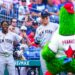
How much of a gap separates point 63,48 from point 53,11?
3.87 metres

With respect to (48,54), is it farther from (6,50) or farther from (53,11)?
(53,11)

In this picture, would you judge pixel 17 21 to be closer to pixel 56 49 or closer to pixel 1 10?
pixel 1 10

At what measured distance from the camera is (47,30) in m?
7.71

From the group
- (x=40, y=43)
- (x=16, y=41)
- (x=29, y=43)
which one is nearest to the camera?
(x=40, y=43)

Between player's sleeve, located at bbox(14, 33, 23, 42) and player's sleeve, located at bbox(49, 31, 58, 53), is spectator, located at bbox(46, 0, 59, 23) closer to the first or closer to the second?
player's sleeve, located at bbox(14, 33, 23, 42)

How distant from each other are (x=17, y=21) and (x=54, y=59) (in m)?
3.72

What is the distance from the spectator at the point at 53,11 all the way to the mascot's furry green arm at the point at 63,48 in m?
3.59

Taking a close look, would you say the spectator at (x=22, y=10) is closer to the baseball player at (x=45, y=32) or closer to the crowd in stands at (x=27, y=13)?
the crowd in stands at (x=27, y=13)

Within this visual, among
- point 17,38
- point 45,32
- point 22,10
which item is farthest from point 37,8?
point 45,32

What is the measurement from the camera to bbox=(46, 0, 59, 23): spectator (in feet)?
30.9

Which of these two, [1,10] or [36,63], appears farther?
[1,10]

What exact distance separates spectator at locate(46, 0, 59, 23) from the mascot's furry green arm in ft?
11.8

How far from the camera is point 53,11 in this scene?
9.55 metres

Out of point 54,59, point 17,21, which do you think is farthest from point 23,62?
point 54,59
